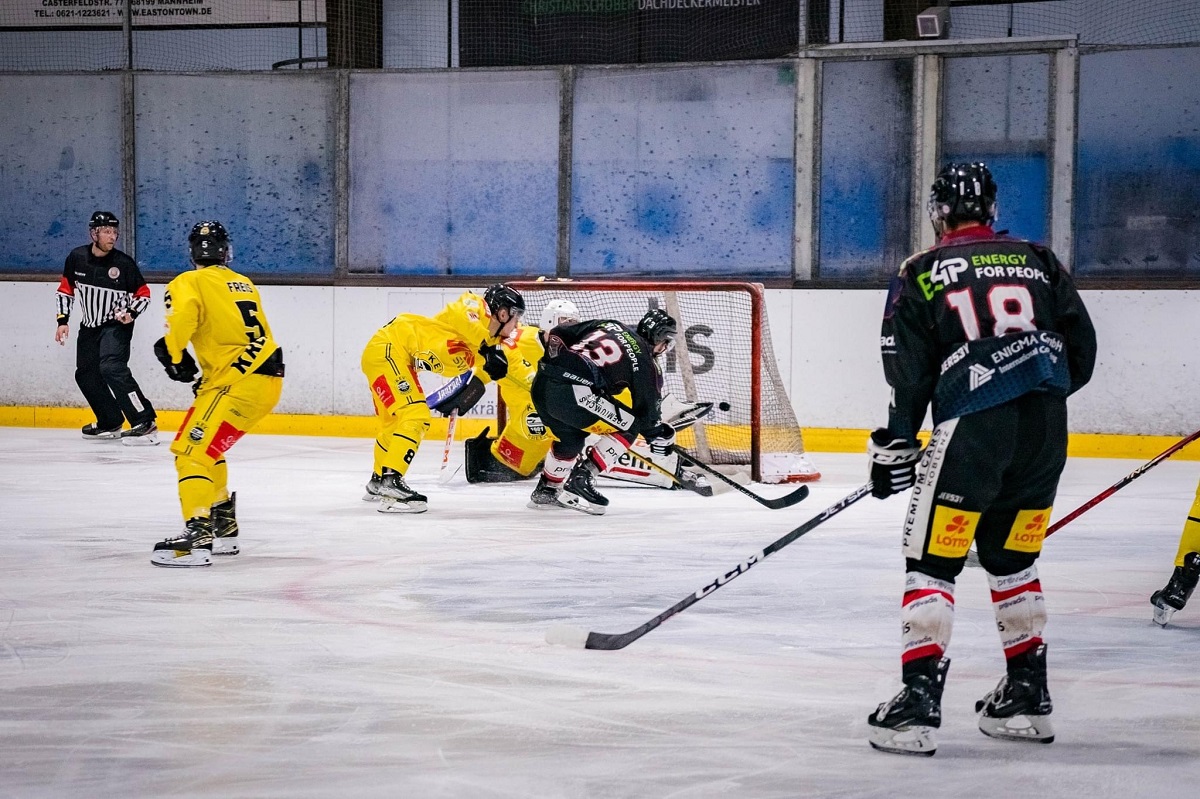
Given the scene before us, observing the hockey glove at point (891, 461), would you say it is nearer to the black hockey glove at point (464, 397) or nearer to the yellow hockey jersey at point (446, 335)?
the yellow hockey jersey at point (446, 335)

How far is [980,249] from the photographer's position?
274 centimetres

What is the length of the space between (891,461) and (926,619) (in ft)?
0.99

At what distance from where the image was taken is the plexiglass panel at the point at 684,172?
9188mm

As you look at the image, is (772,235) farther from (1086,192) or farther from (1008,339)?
(1008,339)

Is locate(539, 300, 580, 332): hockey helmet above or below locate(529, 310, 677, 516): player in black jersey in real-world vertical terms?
above

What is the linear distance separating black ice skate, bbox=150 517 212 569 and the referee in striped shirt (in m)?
4.37

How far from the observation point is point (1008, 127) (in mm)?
8812

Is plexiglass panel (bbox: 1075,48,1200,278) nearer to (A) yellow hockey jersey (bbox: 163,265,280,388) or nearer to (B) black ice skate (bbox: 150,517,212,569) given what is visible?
(A) yellow hockey jersey (bbox: 163,265,280,388)

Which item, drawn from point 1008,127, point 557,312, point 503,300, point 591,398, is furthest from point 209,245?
point 1008,127

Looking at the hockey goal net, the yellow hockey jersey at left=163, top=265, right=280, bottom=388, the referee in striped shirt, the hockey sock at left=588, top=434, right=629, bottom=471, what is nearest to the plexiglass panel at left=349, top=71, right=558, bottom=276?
the hockey goal net

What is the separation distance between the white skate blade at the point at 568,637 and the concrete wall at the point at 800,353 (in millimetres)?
5389

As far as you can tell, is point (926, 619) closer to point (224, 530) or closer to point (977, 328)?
point (977, 328)

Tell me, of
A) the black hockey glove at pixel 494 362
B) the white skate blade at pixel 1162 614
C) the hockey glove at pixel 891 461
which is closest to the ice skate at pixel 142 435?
the black hockey glove at pixel 494 362

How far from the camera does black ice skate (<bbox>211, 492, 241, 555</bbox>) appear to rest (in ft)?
16.2
